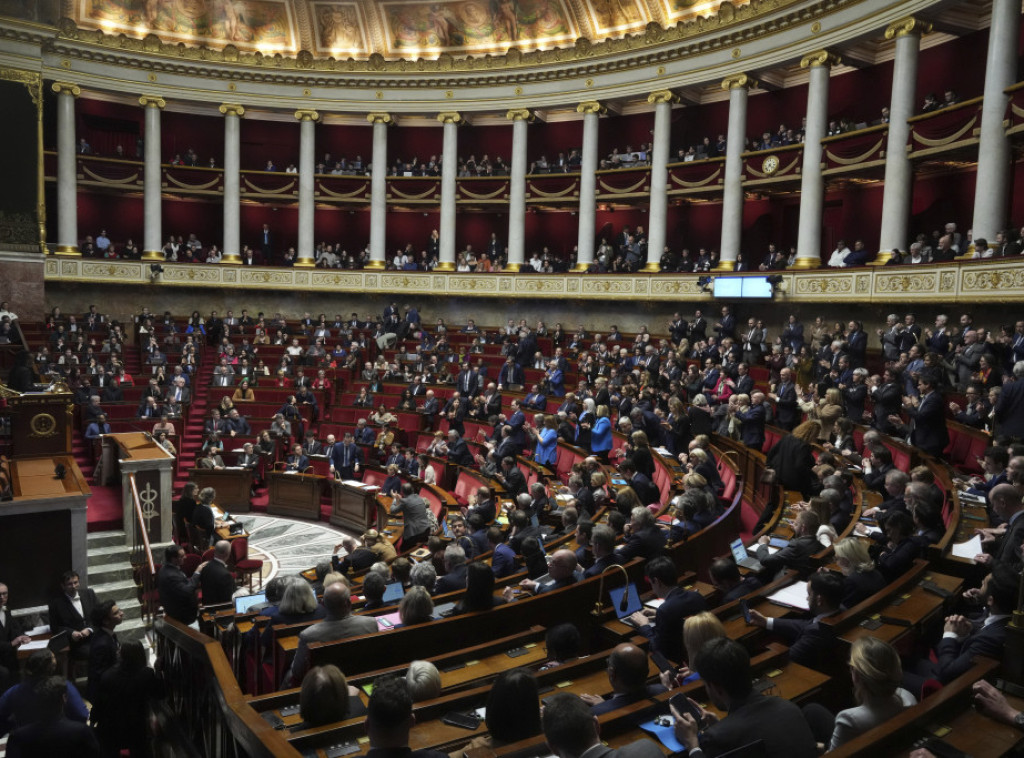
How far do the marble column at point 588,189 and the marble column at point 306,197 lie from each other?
9429 millimetres


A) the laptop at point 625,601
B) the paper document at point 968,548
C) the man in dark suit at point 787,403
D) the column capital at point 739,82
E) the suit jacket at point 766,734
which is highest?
the column capital at point 739,82

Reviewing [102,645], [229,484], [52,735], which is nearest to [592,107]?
[229,484]

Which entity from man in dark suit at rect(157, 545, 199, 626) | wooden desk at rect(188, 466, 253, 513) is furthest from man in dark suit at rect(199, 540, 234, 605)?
wooden desk at rect(188, 466, 253, 513)

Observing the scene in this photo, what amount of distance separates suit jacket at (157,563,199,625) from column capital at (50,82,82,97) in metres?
22.9

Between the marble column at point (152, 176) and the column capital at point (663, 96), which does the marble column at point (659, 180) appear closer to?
the column capital at point (663, 96)

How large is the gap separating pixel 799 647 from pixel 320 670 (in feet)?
8.79

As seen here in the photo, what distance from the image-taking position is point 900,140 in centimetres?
1730

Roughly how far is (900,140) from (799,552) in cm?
1468

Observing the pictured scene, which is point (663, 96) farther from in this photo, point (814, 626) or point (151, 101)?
point (814, 626)

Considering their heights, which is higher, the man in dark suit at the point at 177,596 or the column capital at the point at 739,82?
the column capital at the point at 739,82

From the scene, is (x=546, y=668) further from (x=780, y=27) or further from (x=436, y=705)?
(x=780, y=27)

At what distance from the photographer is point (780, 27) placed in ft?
64.2

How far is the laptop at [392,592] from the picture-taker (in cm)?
629

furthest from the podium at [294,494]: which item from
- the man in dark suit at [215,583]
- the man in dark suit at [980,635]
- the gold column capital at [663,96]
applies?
the gold column capital at [663,96]
